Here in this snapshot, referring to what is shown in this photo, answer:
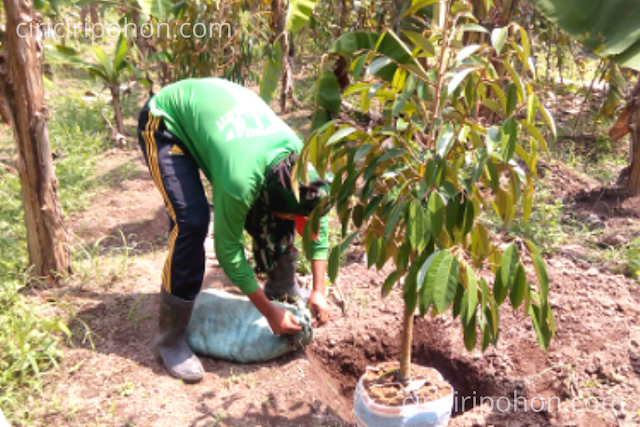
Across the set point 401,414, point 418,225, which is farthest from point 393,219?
point 401,414

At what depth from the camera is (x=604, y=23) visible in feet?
9.35

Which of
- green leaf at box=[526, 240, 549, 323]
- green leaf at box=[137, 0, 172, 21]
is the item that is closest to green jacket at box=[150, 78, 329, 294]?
green leaf at box=[526, 240, 549, 323]

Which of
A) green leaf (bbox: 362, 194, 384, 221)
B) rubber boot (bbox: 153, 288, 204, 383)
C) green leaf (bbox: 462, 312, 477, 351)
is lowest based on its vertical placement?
rubber boot (bbox: 153, 288, 204, 383)

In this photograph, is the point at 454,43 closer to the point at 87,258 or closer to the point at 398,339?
the point at 398,339

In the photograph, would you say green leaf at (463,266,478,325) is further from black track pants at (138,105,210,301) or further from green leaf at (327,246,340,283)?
black track pants at (138,105,210,301)

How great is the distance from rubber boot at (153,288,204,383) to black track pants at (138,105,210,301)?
5 centimetres

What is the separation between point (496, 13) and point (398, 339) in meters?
2.41

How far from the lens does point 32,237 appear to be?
8.97 feet

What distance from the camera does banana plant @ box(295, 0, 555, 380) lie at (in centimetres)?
142

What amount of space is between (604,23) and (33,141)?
301cm

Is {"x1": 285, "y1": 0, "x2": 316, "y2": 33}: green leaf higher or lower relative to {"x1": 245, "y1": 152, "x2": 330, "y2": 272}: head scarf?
higher

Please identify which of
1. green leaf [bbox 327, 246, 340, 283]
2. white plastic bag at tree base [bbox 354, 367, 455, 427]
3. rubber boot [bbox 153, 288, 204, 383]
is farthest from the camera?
rubber boot [bbox 153, 288, 204, 383]

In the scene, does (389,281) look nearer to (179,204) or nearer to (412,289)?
(412,289)

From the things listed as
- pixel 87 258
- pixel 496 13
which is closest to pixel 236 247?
pixel 87 258
